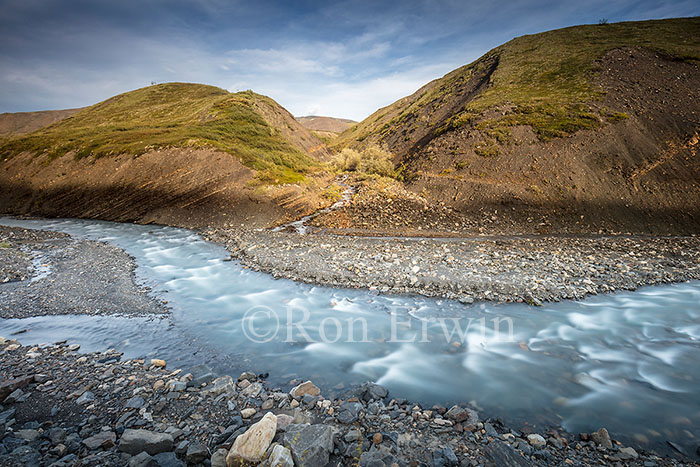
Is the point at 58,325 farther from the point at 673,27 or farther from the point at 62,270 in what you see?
the point at 673,27

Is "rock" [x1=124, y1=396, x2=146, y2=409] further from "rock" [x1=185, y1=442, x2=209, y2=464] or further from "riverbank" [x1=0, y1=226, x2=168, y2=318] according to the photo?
"riverbank" [x1=0, y1=226, x2=168, y2=318]

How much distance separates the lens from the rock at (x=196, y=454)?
3846 mm

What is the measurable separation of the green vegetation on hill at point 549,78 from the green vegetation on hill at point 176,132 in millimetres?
20502

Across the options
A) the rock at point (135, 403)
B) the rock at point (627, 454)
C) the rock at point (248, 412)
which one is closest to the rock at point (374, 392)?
the rock at point (248, 412)

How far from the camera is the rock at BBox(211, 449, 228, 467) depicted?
148 inches

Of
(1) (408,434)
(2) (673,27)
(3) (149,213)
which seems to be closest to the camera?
(1) (408,434)

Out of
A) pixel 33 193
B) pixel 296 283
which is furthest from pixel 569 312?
pixel 33 193

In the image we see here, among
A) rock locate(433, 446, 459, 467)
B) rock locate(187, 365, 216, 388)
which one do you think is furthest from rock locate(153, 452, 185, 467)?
rock locate(433, 446, 459, 467)

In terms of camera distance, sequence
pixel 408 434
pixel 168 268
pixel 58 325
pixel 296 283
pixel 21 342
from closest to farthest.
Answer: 1. pixel 408 434
2. pixel 21 342
3. pixel 58 325
4. pixel 296 283
5. pixel 168 268

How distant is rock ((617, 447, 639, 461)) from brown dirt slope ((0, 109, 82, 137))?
158779 mm

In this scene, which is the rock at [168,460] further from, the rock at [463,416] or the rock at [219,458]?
the rock at [463,416]

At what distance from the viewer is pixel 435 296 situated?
10141 mm

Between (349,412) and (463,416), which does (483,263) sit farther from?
(349,412)

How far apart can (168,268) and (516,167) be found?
86.3 feet
